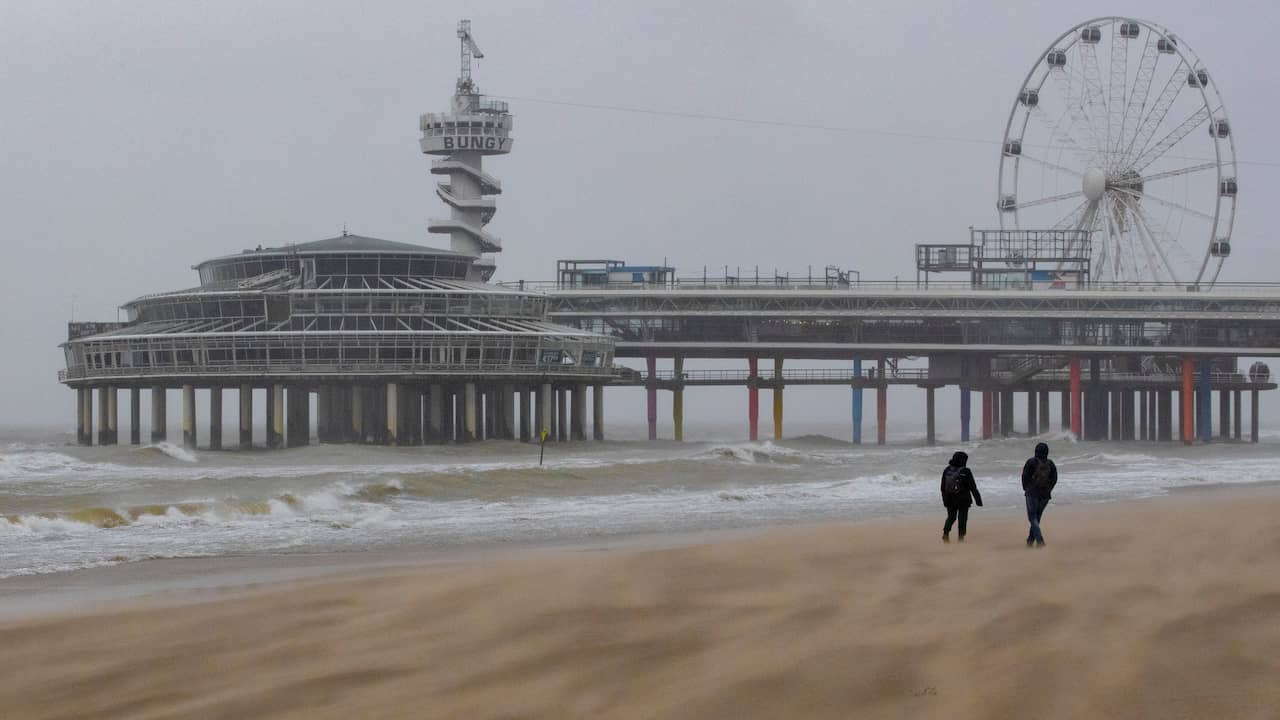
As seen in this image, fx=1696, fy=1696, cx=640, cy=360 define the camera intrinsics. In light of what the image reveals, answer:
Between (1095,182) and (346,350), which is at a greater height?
(1095,182)

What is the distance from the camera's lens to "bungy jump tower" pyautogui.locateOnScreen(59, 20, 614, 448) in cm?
7712

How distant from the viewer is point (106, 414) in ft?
270

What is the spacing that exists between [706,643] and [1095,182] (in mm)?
79979

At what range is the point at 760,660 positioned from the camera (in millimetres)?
11953

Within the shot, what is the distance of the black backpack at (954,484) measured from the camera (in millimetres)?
20797

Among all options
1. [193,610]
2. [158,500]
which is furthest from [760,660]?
[158,500]

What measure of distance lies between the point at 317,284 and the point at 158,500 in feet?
150

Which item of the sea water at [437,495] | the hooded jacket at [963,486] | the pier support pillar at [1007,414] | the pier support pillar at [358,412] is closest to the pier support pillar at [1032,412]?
the pier support pillar at [1007,414]

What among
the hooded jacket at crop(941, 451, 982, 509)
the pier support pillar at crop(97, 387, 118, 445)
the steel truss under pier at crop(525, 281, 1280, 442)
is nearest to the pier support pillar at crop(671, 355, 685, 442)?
the steel truss under pier at crop(525, 281, 1280, 442)

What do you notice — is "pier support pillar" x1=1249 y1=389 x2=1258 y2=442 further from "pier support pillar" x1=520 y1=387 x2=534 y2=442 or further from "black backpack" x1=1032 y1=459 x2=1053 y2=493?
"black backpack" x1=1032 y1=459 x2=1053 y2=493

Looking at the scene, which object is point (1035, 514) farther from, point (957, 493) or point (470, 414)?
point (470, 414)

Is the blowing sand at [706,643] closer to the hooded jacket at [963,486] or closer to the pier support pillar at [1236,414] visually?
the hooded jacket at [963,486]

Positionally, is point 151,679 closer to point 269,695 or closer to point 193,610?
point 269,695

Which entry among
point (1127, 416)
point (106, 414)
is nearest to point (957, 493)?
point (106, 414)
